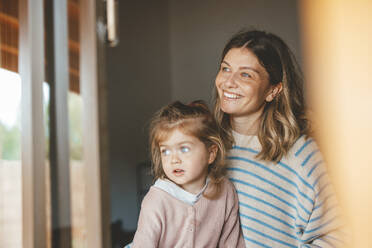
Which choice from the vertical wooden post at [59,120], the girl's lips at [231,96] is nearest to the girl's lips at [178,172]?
the girl's lips at [231,96]

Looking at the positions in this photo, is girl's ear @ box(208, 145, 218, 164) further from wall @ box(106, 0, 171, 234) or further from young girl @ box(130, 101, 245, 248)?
wall @ box(106, 0, 171, 234)

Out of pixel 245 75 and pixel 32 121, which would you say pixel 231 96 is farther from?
pixel 32 121

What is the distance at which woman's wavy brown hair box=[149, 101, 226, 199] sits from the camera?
108 centimetres

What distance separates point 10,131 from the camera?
1.58 meters

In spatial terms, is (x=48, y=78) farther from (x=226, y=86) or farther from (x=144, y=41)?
(x=226, y=86)

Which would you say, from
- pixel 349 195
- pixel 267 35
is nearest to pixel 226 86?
pixel 267 35

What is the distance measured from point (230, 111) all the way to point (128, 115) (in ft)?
1.87

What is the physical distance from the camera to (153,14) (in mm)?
1753

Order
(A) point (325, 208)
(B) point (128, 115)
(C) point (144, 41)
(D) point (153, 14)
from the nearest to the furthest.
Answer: (A) point (325, 208) → (B) point (128, 115) → (D) point (153, 14) → (C) point (144, 41)

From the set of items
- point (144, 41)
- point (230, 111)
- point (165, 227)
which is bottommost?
point (165, 227)

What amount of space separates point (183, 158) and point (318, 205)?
36 cm

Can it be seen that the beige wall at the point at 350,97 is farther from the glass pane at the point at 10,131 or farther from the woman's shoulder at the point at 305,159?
the glass pane at the point at 10,131

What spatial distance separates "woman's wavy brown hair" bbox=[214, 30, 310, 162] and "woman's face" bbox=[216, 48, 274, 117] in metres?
0.02

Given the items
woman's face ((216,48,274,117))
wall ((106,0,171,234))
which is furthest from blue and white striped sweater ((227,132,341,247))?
wall ((106,0,171,234))
